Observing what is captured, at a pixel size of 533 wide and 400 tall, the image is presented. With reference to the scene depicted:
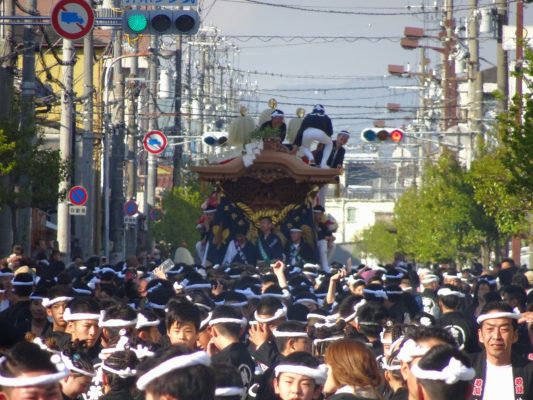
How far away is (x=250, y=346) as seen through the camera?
12906 millimetres

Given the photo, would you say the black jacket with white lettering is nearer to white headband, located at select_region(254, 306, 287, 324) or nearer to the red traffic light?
white headband, located at select_region(254, 306, 287, 324)

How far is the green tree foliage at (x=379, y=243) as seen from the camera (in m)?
128

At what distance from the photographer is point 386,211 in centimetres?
17000

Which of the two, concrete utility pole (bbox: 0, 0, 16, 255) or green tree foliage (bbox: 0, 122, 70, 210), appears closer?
green tree foliage (bbox: 0, 122, 70, 210)

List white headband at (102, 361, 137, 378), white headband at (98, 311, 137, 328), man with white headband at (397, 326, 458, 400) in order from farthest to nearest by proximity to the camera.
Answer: white headband at (98, 311, 137, 328) < white headband at (102, 361, 137, 378) < man with white headband at (397, 326, 458, 400)

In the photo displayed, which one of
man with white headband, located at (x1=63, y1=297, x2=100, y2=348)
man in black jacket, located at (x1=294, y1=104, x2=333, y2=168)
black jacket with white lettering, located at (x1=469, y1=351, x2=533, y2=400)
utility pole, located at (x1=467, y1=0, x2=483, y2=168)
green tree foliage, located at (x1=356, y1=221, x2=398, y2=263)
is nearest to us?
black jacket with white lettering, located at (x1=469, y1=351, x2=533, y2=400)

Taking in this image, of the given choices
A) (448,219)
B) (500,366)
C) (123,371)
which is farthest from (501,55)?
(123,371)

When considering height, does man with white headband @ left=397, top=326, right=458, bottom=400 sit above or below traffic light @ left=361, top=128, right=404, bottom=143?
below

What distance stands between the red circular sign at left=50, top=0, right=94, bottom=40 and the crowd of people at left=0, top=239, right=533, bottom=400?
467 centimetres

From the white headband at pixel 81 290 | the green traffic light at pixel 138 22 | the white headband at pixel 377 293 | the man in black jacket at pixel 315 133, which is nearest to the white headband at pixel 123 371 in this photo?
the white headband at pixel 81 290

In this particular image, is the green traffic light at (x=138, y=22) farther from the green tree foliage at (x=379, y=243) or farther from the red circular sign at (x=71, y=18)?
the green tree foliage at (x=379, y=243)

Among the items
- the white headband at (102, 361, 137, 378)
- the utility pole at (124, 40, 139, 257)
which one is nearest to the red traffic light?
the utility pole at (124, 40, 139, 257)

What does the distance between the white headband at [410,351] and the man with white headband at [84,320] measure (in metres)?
3.58

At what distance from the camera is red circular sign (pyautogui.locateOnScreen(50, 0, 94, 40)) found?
69.2 feet
